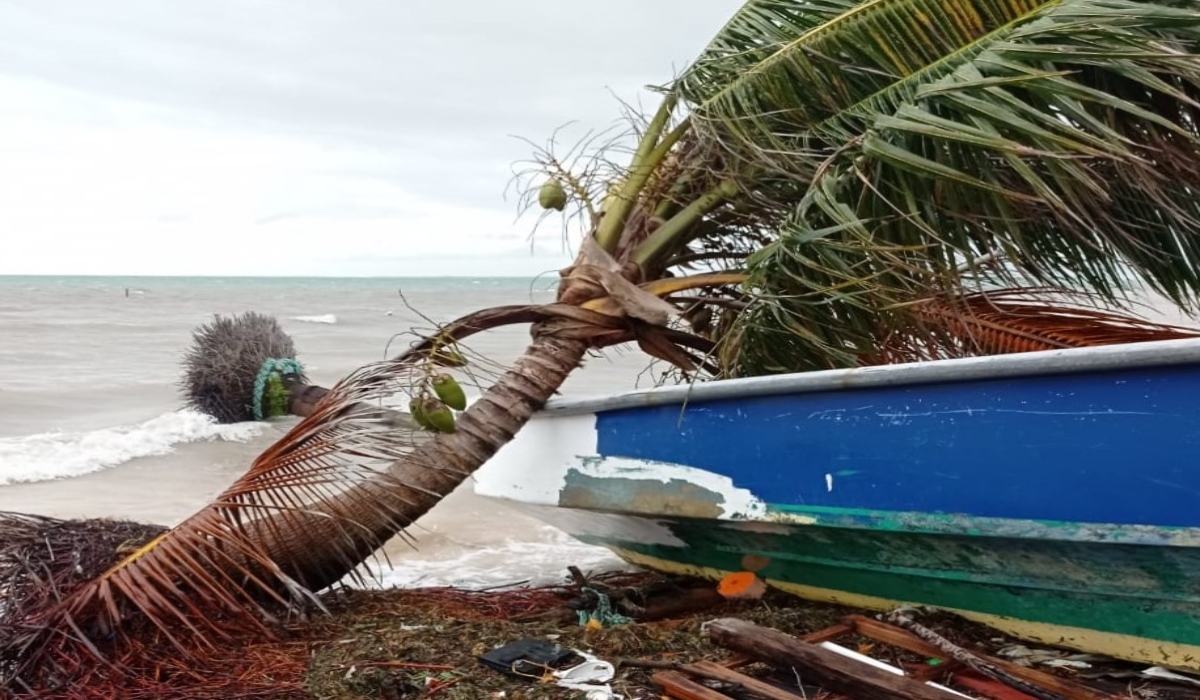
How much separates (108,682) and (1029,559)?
9.82ft

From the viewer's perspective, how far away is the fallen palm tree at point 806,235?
3312mm

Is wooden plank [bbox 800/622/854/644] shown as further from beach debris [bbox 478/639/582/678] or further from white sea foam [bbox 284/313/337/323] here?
white sea foam [bbox 284/313/337/323]

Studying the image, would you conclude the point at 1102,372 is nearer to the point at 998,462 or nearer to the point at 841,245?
the point at 998,462

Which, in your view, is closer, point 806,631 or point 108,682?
point 108,682

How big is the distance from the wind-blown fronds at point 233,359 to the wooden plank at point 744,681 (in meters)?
6.86

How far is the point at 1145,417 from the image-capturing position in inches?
110

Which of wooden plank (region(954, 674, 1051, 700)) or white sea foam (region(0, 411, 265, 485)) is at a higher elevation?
wooden plank (region(954, 674, 1051, 700))

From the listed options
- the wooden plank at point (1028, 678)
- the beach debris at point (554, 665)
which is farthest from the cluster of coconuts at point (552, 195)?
the wooden plank at point (1028, 678)

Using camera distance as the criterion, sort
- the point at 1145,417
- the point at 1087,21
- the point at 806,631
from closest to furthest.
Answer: the point at 1145,417 < the point at 1087,21 < the point at 806,631

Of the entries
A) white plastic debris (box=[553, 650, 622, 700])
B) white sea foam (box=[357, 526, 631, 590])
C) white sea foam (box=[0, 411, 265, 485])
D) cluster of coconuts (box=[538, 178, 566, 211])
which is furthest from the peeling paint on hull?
white sea foam (box=[0, 411, 265, 485])

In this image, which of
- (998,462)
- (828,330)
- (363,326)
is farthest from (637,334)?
(363,326)

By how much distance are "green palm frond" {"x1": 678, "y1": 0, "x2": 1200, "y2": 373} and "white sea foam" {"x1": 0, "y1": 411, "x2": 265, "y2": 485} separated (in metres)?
6.78

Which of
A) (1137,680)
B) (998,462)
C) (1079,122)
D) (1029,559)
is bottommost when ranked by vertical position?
(1137,680)

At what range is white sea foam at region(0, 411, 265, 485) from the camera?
28.0 feet
